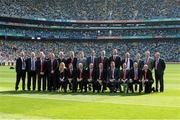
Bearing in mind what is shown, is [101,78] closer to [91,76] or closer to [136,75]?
[91,76]

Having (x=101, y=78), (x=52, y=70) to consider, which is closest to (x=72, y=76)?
(x=52, y=70)

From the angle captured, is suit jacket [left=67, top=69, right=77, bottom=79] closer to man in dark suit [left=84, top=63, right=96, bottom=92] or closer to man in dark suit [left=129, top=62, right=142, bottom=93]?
man in dark suit [left=84, top=63, right=96, bottom=92]

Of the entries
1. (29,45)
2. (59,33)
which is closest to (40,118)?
(29,45)

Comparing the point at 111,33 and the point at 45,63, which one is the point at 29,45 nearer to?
the point at 111,33

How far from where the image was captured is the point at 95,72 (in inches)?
846

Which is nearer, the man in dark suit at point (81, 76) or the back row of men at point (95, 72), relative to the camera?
the back row of men at point (95, 72)

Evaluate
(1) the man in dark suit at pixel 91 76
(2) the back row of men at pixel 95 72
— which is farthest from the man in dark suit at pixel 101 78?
(1) the man in dark suit at pixel 91 76

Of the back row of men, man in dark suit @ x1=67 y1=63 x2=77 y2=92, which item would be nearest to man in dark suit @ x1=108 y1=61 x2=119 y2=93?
the back row of men

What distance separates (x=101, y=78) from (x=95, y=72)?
44 centimetres

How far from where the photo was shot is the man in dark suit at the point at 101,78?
2133 cm

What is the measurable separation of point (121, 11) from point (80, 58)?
272ft

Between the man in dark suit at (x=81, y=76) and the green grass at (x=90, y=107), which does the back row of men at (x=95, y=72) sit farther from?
the green grass at (x=90, y=107)

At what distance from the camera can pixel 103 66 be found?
21.6 m

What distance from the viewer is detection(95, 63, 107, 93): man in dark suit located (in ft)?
70.0
